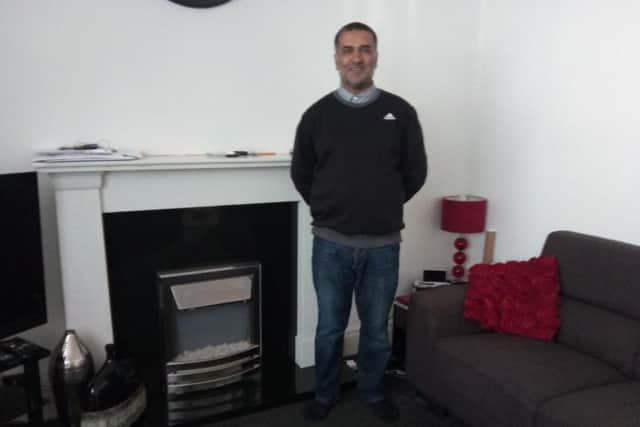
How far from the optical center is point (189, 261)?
2.47 metres

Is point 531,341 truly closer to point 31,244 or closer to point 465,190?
point 465,190

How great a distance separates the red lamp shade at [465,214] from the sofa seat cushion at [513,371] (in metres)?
0.76

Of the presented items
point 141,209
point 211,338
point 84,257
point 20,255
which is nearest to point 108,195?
point 141,209

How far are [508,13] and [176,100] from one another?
184cm

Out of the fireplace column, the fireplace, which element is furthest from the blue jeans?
the fireplace column

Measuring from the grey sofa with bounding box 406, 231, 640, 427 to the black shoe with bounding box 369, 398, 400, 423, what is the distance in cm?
15

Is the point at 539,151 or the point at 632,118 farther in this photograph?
the point at 539,151

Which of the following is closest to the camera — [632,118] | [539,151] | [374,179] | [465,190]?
[374,179]

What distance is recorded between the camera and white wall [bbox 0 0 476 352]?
6.73 feet

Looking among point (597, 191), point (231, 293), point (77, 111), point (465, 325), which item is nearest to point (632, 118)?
point (597, 191)

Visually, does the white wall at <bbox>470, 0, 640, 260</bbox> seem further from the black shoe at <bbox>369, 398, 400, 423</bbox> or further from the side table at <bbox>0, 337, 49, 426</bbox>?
the side table at <bbox>0, 337, 49, 426</bbox>

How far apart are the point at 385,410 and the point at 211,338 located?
91 centimetres

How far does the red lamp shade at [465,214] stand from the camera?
2.80 m

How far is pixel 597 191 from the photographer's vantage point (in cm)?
239
